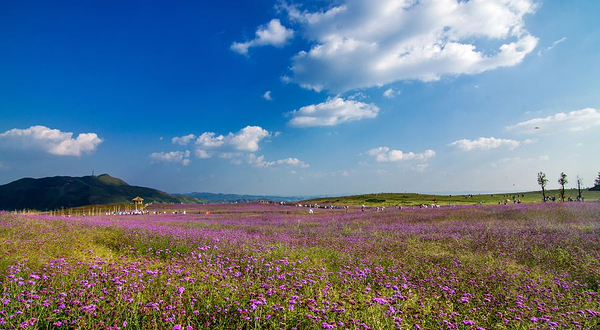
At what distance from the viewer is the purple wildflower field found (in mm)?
3574

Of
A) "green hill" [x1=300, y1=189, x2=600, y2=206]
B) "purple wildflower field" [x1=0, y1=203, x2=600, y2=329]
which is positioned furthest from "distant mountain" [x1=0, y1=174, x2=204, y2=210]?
"purple wildflower field" [x1=0, y1=203, x2=600, y2=329]

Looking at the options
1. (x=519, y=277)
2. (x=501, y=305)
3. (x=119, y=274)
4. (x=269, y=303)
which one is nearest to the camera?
(x=269, y=303)

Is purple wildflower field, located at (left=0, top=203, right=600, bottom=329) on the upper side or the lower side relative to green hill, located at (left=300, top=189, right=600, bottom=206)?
upper

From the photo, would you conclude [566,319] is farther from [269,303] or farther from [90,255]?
[90,255]

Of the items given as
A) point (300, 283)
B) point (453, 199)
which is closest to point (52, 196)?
point (453, 199)

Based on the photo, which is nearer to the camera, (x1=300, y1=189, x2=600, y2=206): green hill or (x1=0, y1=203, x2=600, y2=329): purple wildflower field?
(x1=0, y1=203, x2=600, y2=329): purple wildflower field

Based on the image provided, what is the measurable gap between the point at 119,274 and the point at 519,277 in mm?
8318

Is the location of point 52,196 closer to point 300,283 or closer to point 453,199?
point 453,199

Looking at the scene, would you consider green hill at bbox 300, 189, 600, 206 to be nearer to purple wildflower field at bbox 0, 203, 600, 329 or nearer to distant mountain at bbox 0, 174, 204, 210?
purple wildflower field at bbox 0, 203, 600, 329

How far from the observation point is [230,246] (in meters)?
8.29

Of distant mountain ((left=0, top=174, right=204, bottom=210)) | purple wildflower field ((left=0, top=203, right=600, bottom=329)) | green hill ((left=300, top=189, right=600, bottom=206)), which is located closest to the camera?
purple wildflower field ((left=0, top=203, right=600, bottom=329))

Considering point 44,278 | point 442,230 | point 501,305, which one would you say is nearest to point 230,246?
point 44,278

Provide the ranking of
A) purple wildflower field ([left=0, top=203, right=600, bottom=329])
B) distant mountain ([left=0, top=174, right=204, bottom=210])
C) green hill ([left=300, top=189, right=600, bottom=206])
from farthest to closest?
1. distant mountain ([left=0, top=174, right=204, bottom=210])
2. green hill ([left=300, top=189, right=600, bottom=206])
3. purple wildflower field ([left=0, top=203, right=600, bottom=329])

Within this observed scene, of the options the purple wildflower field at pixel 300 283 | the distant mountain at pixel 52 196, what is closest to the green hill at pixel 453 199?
the purple wildflower field at pixel 300 283
